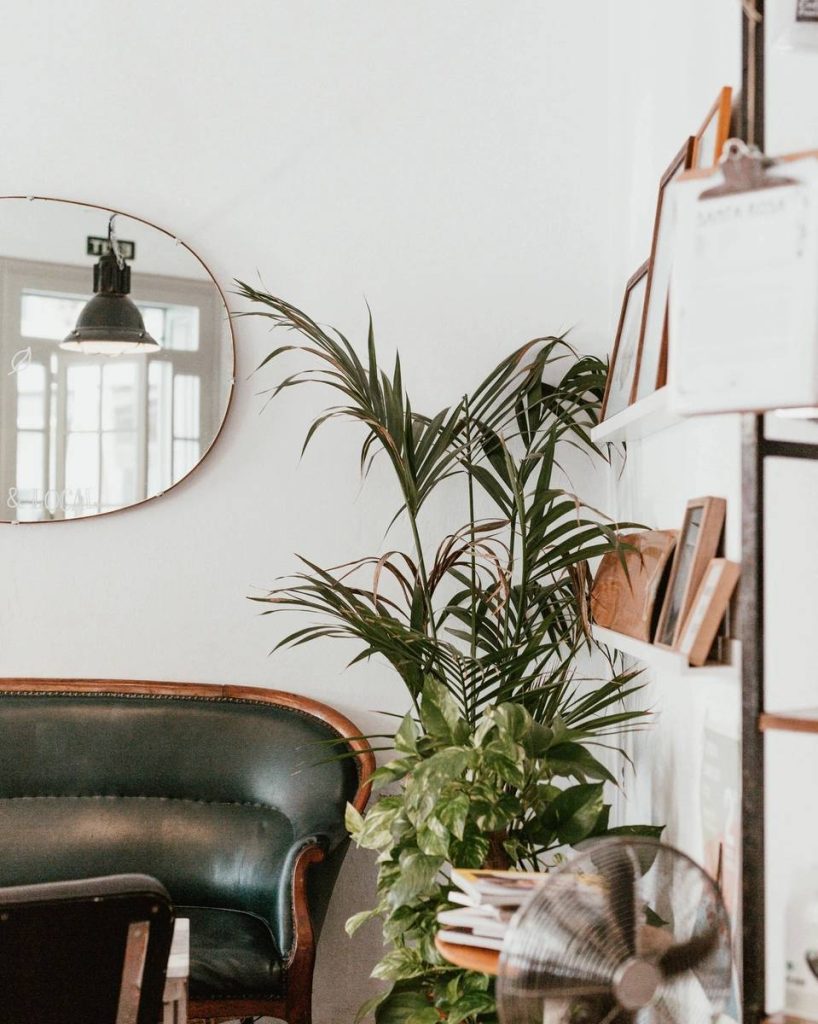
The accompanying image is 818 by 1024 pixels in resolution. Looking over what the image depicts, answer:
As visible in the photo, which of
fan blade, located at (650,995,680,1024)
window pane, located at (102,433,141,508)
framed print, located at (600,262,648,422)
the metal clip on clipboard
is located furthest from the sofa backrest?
the metal clip on clipboard

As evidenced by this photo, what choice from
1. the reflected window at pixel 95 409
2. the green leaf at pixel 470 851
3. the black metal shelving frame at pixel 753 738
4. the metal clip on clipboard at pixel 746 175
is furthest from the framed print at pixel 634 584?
the reflected window at pixel 95 409

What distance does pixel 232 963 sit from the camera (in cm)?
228

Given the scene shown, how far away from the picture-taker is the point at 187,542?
292 cm

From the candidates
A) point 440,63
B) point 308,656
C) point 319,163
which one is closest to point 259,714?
point 308,656

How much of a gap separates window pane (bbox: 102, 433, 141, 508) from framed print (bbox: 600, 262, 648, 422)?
1.33m

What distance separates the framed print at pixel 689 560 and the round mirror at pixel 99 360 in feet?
4.84

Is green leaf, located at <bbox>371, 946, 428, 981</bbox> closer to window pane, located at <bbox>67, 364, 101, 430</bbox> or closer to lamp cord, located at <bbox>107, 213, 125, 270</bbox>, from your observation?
window pane, located at <bbox>67, 364, 101, 430</bbox>

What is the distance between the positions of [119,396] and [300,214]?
0.76 meters

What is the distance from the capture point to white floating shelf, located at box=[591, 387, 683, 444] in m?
1.87

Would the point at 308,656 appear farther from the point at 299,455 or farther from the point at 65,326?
the point at 65,326

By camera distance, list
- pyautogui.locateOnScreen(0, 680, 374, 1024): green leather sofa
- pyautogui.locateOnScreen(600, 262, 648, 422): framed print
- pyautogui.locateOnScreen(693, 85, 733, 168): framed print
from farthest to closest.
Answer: pyautogui.locateOnScreen(0, 680, 374, 1024): green leather sofa < pyautogui.locateOnScreen(600, 262, 648, 422): framed print < pyautogui.locateOnScreen(693, 85, 733, 168): framed print

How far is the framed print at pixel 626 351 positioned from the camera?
238 centimetres

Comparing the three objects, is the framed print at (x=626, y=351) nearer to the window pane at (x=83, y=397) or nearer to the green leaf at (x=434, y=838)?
the green leaf at (x=434, y=838)

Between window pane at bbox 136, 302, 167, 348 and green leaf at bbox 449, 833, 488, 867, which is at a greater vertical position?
window pane at bbox 136, 302, 167, 348
